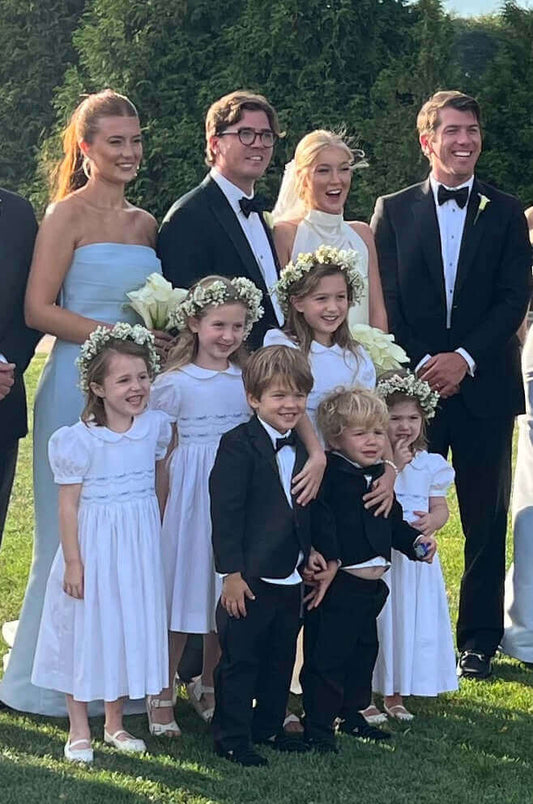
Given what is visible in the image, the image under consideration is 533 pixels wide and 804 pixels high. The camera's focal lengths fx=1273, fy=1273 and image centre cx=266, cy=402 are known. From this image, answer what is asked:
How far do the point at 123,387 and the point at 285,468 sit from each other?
27.6 inches

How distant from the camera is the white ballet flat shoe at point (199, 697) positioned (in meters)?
5.44

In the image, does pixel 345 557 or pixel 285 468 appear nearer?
pixel 285 468

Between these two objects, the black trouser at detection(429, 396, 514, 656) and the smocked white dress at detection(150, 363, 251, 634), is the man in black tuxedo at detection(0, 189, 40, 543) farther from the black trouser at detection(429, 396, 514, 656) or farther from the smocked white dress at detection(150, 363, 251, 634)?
the black trouser at detection(429, 396, 514, 656)

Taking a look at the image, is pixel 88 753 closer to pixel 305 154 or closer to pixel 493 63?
pixel 305 154

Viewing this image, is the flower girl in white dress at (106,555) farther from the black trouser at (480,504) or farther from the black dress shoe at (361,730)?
the black trouser at (480,504)

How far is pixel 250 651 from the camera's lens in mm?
4922

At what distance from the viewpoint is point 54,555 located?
5.57 metres

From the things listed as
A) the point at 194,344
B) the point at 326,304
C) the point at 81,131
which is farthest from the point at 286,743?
the point at 81,131

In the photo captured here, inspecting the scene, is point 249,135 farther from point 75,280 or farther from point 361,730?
point 361,730

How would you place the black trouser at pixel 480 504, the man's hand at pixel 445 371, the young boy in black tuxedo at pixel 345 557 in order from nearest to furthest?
the young boy in black tuxedo at pixel 345 557 < the man's hand at pixel 445 371 < the black trouser at pixel 480 504

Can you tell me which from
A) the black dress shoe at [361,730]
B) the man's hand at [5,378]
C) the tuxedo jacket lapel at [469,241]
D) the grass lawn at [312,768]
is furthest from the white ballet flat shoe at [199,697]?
the tuxedo jacket lapel at [469,241]

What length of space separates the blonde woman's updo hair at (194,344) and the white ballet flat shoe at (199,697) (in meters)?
1.43

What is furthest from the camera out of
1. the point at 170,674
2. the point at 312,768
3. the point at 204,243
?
the point at 204,243

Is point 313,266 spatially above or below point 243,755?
above
